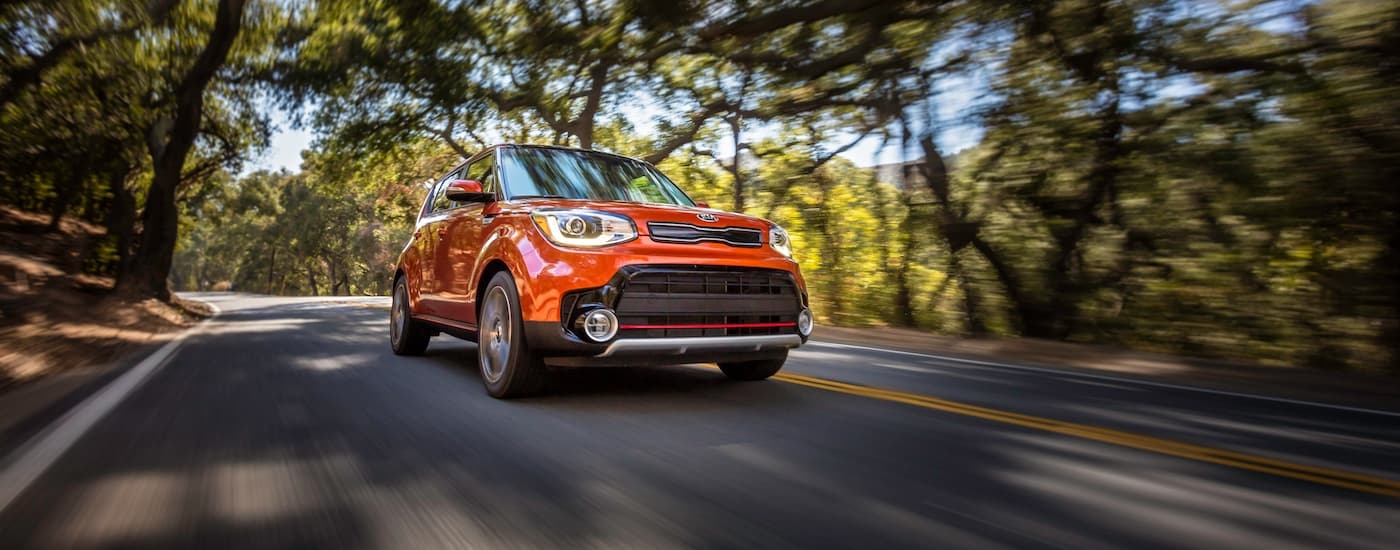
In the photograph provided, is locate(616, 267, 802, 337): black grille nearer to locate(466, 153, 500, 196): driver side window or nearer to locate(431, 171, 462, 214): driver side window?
locate(466, 153, 500, 196): driver side window

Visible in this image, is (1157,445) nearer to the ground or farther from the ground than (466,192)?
nearer to the ground

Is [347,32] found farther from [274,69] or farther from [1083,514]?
[1083,514]

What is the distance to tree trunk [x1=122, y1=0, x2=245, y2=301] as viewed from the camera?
17.0 meters

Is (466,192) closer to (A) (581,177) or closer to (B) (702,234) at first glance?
(A) (581,177)

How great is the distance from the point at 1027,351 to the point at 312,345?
25.5 feet

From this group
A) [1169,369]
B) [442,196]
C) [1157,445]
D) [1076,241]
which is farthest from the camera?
[1076,241]

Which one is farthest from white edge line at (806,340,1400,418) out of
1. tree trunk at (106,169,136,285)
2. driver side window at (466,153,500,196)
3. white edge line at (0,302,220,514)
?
tree trunk at (106,169,136,285)

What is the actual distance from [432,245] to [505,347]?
2364mm

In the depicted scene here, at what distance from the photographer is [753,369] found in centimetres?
602

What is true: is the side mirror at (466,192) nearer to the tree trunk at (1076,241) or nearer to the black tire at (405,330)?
the black tire at (405,330)

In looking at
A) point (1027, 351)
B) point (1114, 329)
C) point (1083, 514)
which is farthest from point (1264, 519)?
point (1114, 329)

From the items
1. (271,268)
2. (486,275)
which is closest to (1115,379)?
(486,275)

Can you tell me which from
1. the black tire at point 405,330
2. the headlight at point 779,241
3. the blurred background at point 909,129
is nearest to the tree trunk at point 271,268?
the blurred background at point 909,129

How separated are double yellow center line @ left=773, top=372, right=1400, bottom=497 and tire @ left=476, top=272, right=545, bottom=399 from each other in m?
2.01
